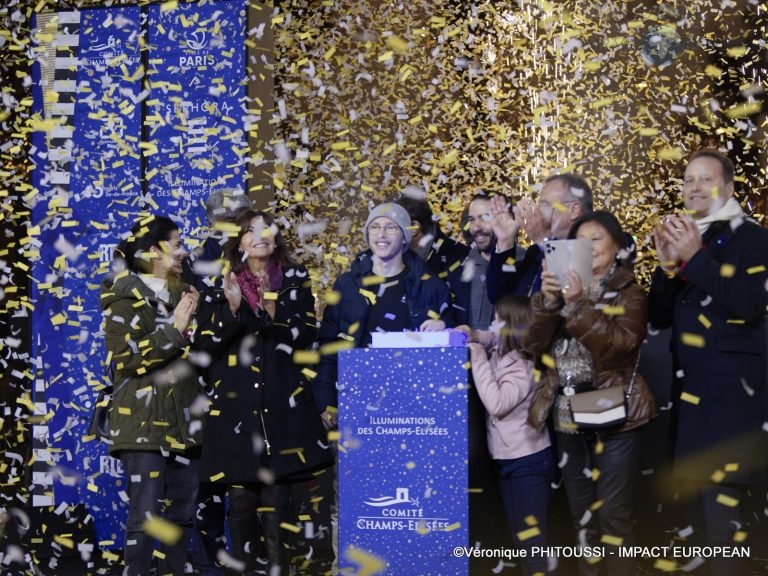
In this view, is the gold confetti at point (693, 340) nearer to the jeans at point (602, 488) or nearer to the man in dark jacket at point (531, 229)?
the jeans at point (602, 488)

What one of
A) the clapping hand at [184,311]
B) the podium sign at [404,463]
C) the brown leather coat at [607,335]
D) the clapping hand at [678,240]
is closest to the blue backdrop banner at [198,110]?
the clapping hand at [184,311]

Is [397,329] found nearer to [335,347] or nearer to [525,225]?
[335,347]

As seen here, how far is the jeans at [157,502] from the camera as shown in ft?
16.0

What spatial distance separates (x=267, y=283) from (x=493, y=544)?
62.3 inches

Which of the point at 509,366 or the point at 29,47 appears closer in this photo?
the point at 509,366

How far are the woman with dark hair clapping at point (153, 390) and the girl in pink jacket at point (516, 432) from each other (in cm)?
149

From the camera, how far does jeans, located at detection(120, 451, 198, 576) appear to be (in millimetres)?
4867

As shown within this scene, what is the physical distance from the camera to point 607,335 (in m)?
4.08

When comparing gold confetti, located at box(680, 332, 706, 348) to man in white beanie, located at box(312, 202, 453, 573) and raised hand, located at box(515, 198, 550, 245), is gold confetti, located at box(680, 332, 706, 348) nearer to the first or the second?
raised hand, located at box(515, 198, 550, 245)

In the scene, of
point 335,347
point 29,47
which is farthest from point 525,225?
point 29,47

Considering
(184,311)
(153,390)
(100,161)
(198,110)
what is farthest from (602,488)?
(100,161)

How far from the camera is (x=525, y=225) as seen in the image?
4676mm

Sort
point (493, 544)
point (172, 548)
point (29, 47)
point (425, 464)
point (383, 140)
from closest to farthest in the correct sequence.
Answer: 1. point (425, 464)
2. point (493, 544)
3. point (172, 548)
4. point (29, 47)
5. point (383, 140)

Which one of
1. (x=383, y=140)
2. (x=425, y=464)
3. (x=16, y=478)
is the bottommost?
(x=16, y=478)
